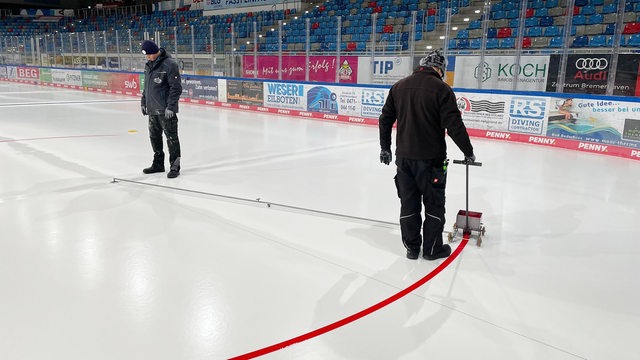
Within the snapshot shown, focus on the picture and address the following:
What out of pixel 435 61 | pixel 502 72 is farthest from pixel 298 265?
pixel 502 72

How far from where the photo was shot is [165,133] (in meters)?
6.60

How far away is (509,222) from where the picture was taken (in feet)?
16.7

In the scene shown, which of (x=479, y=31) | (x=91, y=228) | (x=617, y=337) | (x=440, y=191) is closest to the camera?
(x=617, y=337)

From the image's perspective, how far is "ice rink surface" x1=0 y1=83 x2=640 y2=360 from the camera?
9.27ft

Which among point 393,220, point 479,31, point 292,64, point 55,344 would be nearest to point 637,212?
point 393,220

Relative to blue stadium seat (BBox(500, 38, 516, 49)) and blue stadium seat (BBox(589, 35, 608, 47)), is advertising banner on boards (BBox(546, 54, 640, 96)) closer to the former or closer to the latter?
blue stadium seat (BBox(589, 35, 608, 47))

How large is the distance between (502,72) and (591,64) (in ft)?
6.11

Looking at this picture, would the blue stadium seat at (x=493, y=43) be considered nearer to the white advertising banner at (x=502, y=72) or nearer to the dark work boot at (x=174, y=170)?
the white advertising banner at (x=502, y=72)

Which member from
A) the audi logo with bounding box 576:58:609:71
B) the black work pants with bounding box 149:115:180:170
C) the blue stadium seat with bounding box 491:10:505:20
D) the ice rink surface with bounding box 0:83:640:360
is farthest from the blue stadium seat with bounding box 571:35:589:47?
the black work pants with bounding box 149:115:180:170

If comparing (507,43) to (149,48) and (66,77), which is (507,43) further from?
(66,77)

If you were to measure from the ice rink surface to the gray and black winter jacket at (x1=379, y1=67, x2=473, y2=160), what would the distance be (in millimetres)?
953

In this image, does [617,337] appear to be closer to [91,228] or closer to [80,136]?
[91,228]

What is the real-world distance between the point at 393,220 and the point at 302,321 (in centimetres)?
231

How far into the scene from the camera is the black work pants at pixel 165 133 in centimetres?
657
